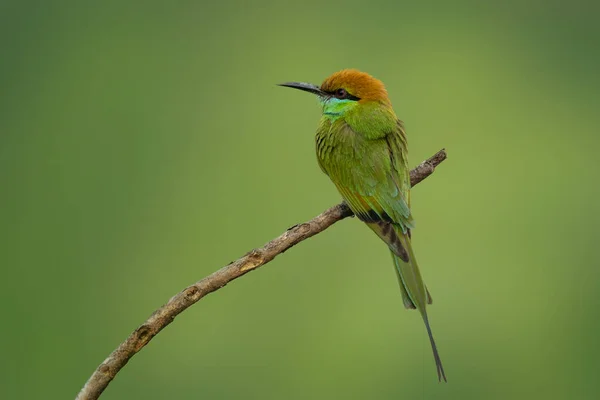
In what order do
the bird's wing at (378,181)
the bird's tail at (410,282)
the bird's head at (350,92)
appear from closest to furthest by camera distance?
the bird's tail at (410,282) < the bird's wing at (378,181) < the bird's head at (350,92)

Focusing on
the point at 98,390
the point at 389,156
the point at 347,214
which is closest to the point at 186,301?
the point at 98,390

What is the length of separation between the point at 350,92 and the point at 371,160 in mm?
262

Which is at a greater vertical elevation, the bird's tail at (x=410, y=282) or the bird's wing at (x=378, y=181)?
the bird's wing at (x=378, y=181)

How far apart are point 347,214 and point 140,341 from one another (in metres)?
0.76

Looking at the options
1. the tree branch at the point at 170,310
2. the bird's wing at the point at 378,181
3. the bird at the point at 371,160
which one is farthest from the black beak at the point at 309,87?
the tree branch at the point at 170,310

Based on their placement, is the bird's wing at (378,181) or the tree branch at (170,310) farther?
the bird's wing at (378,181)

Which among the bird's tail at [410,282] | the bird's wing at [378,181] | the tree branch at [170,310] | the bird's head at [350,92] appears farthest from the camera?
the bird's head at [350,92]

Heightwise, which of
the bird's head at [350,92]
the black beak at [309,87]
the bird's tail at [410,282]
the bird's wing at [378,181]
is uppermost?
the black beak at [309,87]

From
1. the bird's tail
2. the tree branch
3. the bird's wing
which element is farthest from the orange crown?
the tree branch

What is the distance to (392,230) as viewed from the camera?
2145 mm

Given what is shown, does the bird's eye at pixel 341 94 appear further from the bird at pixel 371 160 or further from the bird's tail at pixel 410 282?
the bird's tail at pixel 410 282

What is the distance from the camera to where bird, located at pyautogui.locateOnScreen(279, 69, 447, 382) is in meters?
2.10

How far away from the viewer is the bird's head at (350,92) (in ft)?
7.59

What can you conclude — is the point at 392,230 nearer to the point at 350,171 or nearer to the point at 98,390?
the point at 350,171
